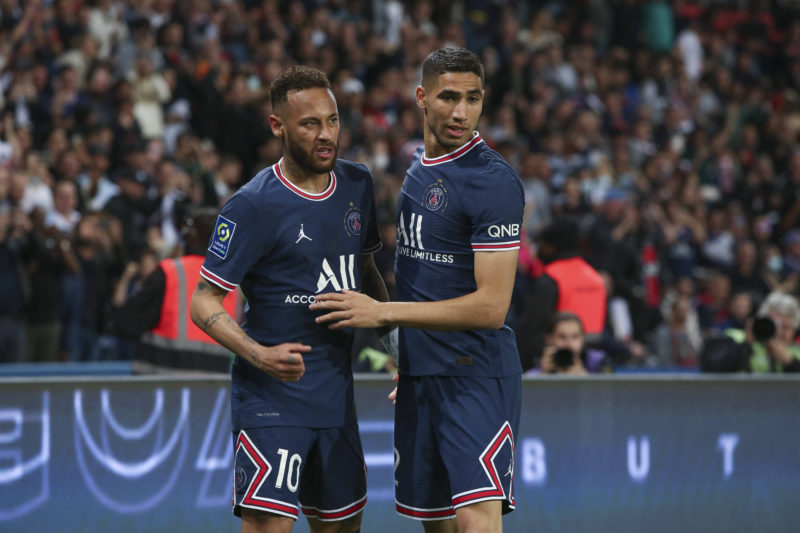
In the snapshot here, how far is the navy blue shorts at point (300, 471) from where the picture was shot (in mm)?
4102

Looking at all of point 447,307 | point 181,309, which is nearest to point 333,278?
point 447,307

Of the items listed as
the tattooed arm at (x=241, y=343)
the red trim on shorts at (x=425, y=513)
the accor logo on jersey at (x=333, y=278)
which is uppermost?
the accor logo on jersey at (x=333, y=278)

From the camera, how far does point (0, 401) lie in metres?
5.70

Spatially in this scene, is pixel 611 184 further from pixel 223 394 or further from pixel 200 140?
pixel 223 394

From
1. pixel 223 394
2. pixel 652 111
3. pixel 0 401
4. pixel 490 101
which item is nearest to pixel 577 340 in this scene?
pixel 223 394

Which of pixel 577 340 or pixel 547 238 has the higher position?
pixel 547 238

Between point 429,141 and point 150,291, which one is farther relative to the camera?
point 150,291

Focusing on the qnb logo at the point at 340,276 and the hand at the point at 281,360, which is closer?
the hand at the point at 281,360

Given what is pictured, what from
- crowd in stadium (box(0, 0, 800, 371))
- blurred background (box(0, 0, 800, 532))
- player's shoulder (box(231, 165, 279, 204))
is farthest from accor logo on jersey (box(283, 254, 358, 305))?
crowd in stadium (box(0, 0, 800, 371))

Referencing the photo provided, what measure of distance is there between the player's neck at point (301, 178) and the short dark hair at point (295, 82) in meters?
0.24

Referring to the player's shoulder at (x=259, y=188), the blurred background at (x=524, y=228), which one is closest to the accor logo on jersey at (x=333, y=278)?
the player's shoulder at (x=259, y=188)

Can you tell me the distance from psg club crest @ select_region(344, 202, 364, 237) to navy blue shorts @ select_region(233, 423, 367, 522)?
76 cm

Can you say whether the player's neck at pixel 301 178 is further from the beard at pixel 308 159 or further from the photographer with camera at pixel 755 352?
the photographer with camera at pixel 755 352

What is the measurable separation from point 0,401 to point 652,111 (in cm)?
1309
